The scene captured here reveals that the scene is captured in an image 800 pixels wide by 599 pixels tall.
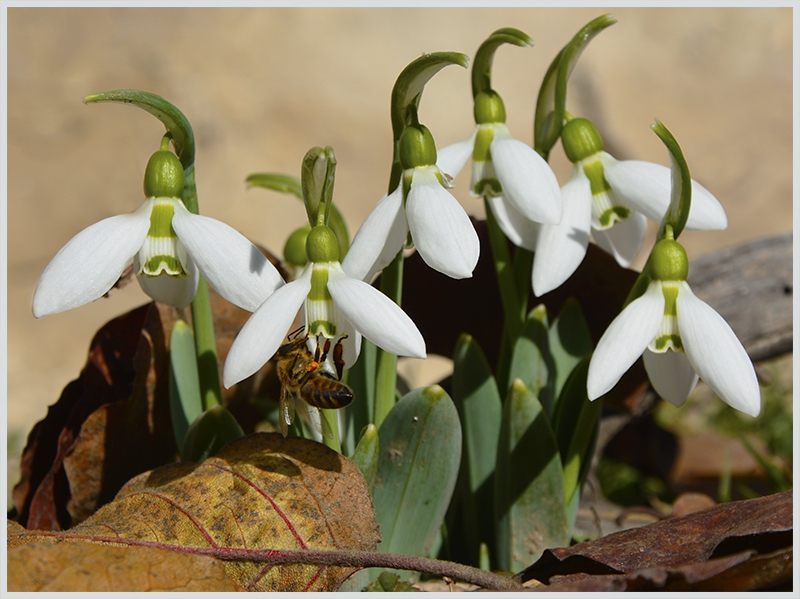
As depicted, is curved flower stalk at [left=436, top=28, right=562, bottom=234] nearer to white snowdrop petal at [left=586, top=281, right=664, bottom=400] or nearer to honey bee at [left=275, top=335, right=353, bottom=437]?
white snowdrop petal at [left=586, top=281, right=664, bottom=400]

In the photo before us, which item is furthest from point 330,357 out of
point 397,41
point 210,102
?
point 397,41

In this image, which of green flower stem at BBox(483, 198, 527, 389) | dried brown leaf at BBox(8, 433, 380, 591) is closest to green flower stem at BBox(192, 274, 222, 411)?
dried brown leaf at BBox(8, 433, 380, 591)

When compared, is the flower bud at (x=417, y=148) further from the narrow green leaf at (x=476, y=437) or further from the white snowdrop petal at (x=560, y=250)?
the narrow green leaf at (x=476, y=437)

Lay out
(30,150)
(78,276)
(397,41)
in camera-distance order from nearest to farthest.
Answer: (78,276), (30,150), (397,41)

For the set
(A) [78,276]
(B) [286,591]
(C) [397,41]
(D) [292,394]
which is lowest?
(B) [286,591]

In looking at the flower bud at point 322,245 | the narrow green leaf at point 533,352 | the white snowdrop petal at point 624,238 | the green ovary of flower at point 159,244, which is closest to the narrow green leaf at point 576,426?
the narrow green leaf at point 533,352

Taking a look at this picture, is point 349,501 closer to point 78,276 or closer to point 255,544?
point 255,544
